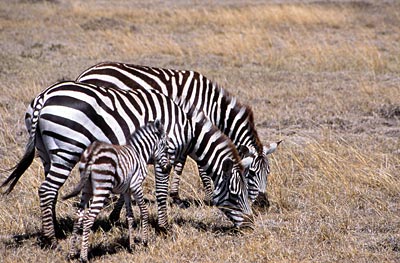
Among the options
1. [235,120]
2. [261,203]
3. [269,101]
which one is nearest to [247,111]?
[235,120]

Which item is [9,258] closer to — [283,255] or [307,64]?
[283,255]

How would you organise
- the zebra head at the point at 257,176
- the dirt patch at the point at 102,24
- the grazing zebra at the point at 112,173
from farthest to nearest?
the dirt patch at the point at 102,24
the zebra head at the point at 257,176
the grazing zebra at the point at 112,173

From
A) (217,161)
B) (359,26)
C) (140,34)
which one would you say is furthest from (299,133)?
(359,26)

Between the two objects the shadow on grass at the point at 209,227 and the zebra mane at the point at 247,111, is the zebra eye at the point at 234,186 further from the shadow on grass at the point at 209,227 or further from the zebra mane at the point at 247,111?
the zebra mane at the point at 247,111

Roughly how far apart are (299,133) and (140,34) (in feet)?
31.0

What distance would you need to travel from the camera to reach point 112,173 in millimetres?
5469

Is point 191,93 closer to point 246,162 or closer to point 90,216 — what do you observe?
point 246,162

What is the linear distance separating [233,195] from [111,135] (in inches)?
52.7

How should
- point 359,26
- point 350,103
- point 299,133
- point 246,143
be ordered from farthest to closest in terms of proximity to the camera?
point 359,26 → point 350,103 → point 299,133 → point 246,143

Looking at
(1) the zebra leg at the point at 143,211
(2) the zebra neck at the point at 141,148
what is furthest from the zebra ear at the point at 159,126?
(1) the zebra leg at the point at 143,211

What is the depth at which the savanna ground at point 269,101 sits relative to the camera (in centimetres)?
625

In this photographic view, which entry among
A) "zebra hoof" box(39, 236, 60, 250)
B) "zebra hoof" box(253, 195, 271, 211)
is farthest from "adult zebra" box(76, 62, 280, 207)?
"zebra hoof" box(39, 236, 60, 250)

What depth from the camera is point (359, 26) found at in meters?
19.8

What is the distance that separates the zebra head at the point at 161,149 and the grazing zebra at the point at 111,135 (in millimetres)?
99
